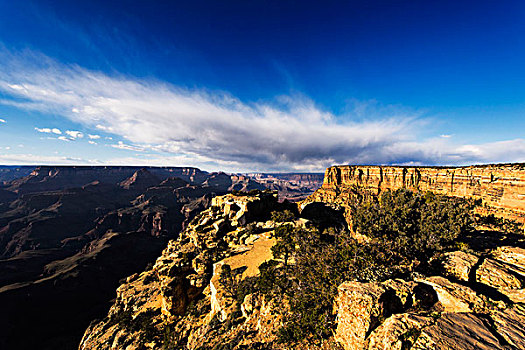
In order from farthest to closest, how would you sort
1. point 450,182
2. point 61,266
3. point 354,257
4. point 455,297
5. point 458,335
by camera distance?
point 61,266 → point 450,182 → point 354,257 → point 455,297 → point 458,335

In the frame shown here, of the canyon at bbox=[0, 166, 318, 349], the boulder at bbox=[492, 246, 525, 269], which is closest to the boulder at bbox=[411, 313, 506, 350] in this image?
the boulder at bbox=[492, 246, 525, 269]

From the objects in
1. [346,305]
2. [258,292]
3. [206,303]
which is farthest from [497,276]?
[206,303]

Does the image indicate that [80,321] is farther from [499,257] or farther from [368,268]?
[499,257]

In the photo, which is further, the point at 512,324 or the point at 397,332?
the point at 397,332

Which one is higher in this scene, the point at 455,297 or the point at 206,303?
the point at 455,297

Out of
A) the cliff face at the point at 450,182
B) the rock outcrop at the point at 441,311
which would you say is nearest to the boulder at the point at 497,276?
the rock outcrop at the point at 441,311

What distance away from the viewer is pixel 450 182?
87625 mm

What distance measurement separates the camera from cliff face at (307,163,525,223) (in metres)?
62.5

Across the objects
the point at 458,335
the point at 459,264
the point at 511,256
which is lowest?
the point at 511,256

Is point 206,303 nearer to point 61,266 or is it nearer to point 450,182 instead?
point 450,182

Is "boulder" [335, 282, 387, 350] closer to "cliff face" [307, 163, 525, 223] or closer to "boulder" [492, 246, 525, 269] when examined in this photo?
"boulder" [492, 246, 525, 269]

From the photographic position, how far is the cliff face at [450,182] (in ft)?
205

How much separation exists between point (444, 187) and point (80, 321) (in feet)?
545

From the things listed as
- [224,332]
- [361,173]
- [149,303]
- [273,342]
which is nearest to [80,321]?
[149,303]
